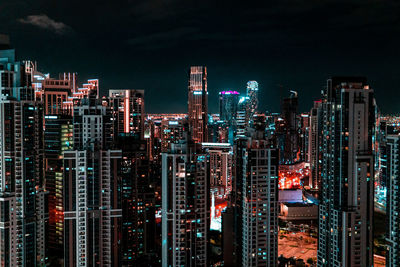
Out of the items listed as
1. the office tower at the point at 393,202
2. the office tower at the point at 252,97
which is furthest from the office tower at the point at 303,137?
the office tower at the point at 393,202

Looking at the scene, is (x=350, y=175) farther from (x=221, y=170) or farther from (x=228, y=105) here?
(x=228, y=105)

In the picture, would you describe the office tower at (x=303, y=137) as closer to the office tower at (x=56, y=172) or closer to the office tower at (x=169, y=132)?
the office tower at (x=169, y=132)

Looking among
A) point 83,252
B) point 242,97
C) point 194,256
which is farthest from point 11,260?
point 242,97

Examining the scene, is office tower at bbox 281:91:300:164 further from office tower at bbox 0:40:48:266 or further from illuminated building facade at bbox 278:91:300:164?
office tower at bbox 0:40:48:266

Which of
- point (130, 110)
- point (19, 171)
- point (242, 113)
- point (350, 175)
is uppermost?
point (242, 113)

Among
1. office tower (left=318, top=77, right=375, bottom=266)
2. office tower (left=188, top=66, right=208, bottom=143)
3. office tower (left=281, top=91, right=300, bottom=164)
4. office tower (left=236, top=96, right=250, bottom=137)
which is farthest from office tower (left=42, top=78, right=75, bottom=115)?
office tower (left=281, top=91, right=300, bottom=164)

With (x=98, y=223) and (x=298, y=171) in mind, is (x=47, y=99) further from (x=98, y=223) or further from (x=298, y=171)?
(x=298, y=171)

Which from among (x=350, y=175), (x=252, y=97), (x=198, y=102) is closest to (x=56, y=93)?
(x=198, y=102)
